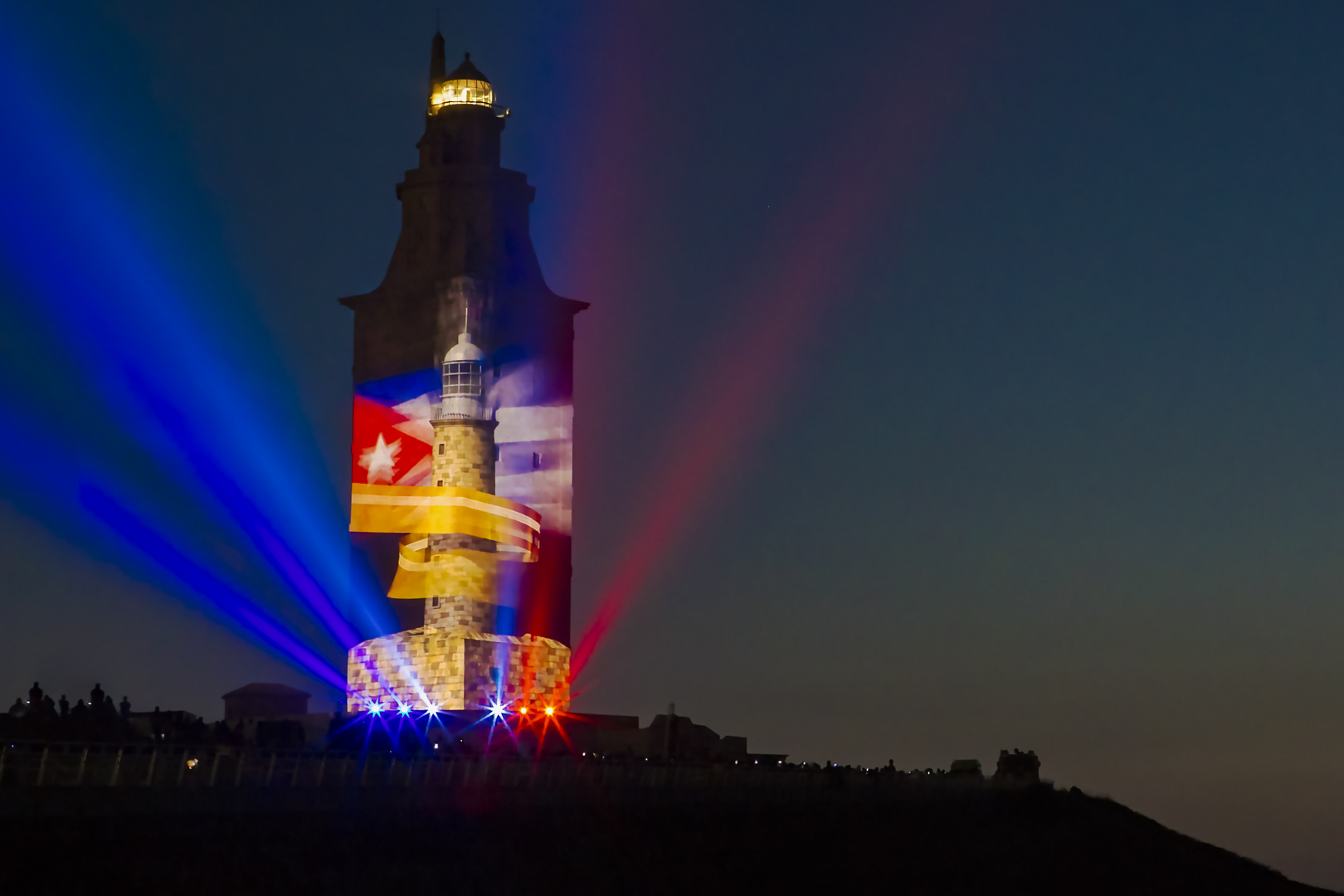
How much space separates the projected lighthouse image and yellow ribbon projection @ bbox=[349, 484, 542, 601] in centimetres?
8

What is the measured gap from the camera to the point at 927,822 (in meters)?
70.2

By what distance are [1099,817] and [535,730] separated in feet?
88.8

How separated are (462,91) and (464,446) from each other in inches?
830

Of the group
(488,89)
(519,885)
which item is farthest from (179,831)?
(488,89)

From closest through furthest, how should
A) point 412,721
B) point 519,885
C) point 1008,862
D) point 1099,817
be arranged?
point 519,885, point 1008,862, point 412,721, point 1099,817

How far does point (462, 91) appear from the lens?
99312 mm

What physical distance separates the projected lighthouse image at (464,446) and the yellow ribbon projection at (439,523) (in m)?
0.08

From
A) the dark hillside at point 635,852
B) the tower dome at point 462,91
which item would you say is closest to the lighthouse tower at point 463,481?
the tower dome at point 462,91

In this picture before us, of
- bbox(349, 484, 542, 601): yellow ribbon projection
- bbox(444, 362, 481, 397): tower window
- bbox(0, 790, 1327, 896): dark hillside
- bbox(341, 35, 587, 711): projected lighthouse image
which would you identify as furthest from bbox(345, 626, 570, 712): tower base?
bbox(0, 790, 1327, 896): dark hillside

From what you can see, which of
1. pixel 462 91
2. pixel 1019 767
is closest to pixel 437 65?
pixel 462 91

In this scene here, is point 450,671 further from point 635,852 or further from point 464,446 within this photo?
point 635,852

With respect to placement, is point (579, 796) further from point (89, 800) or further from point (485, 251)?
point (485, 251)

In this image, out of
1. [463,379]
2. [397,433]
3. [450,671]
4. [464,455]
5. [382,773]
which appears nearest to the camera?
[382,773]

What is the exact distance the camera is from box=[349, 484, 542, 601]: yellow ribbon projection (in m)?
90.0
